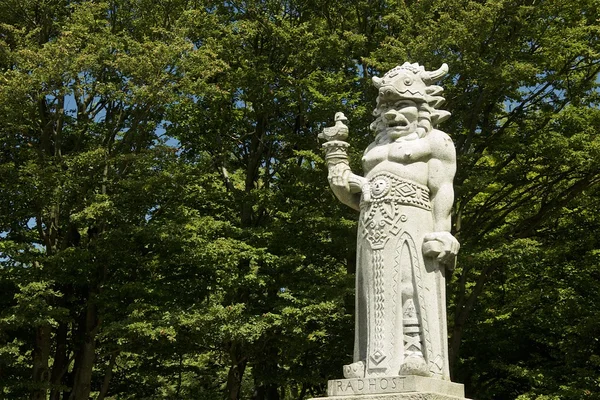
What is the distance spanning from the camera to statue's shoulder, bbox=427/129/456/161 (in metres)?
7.68

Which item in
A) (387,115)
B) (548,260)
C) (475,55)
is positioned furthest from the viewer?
(548,260)

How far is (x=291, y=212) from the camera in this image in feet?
59.3

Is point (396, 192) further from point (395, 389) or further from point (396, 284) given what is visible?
point (395, 389)

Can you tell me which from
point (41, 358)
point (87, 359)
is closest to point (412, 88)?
point (87, 359)

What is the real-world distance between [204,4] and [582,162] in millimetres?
10164

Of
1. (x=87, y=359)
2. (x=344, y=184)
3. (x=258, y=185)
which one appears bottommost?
(x=344, y=184)

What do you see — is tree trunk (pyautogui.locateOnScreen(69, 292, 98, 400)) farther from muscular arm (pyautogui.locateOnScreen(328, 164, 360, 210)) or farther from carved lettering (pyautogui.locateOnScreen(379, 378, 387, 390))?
carved lettering (pyautogui.locateOnScreen(379, 378, 387, 390))

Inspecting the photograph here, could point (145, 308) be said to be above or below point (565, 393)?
above

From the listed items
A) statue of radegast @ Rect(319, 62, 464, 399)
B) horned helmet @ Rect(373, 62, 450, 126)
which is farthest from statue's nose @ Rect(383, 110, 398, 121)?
horned helmet @ Rect(373, 62, 450, 126)

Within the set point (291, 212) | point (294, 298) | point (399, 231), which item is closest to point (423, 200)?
point (399, 231)

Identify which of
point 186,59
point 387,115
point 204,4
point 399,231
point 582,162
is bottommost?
point 399,231

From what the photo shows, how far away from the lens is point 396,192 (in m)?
7.46

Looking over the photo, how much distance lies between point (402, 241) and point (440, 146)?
1.05 m

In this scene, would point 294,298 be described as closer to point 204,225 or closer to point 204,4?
point 204,225
